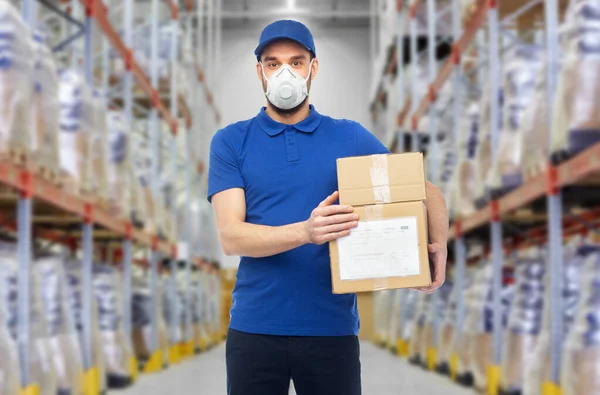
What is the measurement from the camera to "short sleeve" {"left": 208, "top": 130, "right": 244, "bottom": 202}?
198cm

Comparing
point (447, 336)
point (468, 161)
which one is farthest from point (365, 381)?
point (468, 161)

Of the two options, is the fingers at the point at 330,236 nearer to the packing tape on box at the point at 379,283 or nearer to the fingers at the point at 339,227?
the fingers at the point at 339,227

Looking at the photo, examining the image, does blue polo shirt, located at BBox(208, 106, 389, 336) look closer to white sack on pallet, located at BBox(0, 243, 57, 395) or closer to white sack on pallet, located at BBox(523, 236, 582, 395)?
white sack on pallet, located at BBox(0, 243, 57, 395)

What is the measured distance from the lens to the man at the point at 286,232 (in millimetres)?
1897

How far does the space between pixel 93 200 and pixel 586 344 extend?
12.9 ft

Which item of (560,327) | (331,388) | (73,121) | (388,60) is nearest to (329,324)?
(331,388)

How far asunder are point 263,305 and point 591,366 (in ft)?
8.64

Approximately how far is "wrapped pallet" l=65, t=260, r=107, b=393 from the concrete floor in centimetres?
66

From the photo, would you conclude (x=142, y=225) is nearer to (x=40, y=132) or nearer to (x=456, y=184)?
(x=456, y=184)

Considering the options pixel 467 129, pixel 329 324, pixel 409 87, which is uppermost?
pixel 409 87

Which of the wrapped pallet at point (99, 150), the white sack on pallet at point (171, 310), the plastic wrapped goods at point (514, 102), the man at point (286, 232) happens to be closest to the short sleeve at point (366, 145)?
the man at point (286, 232)

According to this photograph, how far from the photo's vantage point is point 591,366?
13.2ft

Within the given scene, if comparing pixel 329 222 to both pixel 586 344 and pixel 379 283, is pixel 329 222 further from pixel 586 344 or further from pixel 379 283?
pixel 586 344

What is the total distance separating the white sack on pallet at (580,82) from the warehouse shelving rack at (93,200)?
2969mm
